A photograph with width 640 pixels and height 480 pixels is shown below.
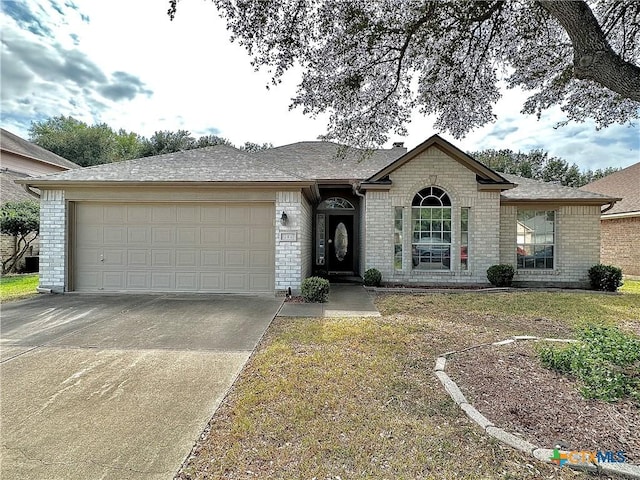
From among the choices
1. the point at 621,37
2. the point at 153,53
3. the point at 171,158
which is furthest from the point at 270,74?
the point at 621,37

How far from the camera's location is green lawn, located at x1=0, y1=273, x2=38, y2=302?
8.26 m

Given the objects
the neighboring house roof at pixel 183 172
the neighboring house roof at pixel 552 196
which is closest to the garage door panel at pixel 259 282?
the neighboring house roof at pixel 183 172

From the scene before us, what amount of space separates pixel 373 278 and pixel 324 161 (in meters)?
6.20

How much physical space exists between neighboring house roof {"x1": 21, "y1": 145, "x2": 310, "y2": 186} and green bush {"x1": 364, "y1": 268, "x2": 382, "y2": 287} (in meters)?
3.59

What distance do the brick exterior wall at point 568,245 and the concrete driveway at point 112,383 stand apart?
27.7ft

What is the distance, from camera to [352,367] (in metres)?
4.05

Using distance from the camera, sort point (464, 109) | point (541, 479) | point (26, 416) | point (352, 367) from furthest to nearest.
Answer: point (464, 109) < point (352, 367) < point (26, 416) < point (541, 479)

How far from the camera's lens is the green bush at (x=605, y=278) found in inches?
397

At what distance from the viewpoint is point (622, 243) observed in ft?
47.7

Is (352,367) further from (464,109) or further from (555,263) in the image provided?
(555,263)

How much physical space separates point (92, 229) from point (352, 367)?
8309 millimetres

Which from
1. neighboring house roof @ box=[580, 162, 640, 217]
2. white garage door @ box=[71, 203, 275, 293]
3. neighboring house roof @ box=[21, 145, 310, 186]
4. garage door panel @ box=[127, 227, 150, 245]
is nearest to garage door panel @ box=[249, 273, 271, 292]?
white garage door @ box=[71, 203, 275, 293]

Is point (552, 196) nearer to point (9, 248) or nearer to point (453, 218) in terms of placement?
point (453, 218)

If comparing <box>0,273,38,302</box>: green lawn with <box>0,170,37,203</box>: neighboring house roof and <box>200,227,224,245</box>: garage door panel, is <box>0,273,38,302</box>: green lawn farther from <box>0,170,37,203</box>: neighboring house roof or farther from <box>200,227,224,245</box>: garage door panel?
<box>0,170,37,203</box>: neighboring house roof
